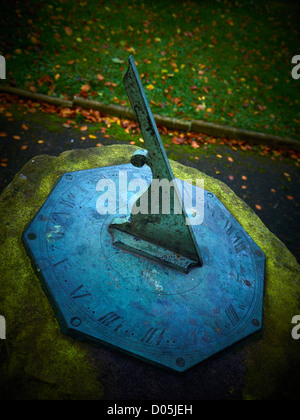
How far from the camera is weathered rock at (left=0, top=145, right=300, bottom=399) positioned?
5.85ft

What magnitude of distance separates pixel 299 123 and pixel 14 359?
705 centimetres

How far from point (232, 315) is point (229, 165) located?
10.1 feet

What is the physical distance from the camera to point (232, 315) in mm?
2131

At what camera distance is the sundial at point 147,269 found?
1.90m

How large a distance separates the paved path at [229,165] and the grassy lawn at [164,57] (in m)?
1.04

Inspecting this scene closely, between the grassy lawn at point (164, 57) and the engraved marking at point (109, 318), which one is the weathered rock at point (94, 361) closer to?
the engraved marking at point (109, 318)

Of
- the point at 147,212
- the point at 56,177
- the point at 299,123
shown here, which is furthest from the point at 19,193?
the point at 299,123

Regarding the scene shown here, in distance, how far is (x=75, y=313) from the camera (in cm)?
193

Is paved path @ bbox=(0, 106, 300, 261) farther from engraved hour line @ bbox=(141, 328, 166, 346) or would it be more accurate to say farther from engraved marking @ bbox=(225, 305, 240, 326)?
engraved hour line @ bbox=(141, 328, 166, 346)

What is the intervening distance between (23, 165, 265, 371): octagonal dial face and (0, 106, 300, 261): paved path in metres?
1.36

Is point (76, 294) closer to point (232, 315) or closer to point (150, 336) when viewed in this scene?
point (150, 336)

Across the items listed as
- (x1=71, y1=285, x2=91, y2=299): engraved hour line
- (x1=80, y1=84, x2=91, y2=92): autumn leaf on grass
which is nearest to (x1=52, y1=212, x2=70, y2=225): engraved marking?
(x1=71, y1=285, x2=91, y2=299): engraved hour line

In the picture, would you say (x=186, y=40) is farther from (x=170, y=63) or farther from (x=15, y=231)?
(x=15, y=231)

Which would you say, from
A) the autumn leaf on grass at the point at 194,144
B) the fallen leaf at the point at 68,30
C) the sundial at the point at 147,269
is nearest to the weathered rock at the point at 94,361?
the sundial at the point at 147,269
